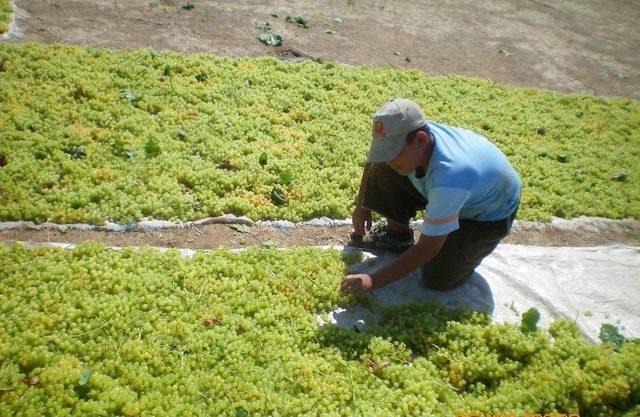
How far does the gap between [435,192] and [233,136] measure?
3.46 m

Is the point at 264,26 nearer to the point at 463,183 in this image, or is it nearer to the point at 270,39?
the point at 270,39

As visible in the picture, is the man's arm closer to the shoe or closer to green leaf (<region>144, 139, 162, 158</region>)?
the shoe

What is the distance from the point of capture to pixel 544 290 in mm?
5180

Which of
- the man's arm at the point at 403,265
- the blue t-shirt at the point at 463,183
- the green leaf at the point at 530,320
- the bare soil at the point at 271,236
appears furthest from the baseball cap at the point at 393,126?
the green leaf at the point at 530,320

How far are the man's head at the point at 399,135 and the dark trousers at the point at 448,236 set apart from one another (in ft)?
2.84

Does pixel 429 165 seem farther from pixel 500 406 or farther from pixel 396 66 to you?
pixel 396 66

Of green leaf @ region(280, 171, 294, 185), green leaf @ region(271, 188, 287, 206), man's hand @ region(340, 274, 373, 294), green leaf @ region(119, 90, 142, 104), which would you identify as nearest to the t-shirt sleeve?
man's hand @ region(340, 274, 373, 294)

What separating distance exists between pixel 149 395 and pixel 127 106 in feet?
14.4

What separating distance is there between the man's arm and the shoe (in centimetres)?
112

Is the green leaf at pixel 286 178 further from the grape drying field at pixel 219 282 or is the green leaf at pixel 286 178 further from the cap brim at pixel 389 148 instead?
the cap brim at pixel 389 148

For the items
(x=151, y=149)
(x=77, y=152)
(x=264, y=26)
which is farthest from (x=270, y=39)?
(x=77, y=152)

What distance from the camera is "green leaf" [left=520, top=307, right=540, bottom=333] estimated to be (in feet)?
14.4

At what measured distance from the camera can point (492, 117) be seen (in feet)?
27.8

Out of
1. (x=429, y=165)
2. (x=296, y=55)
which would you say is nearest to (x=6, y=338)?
(x=429, y=165)
